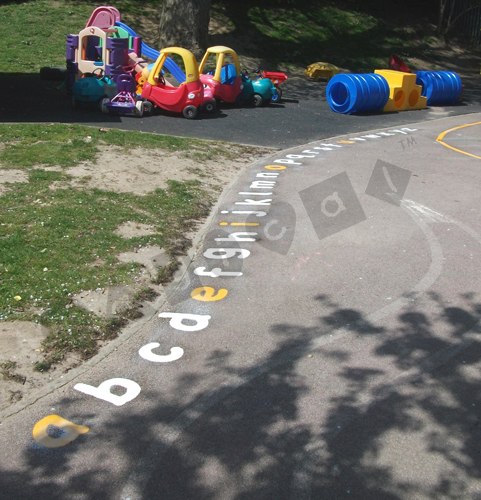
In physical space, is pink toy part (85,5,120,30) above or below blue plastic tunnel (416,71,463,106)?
above

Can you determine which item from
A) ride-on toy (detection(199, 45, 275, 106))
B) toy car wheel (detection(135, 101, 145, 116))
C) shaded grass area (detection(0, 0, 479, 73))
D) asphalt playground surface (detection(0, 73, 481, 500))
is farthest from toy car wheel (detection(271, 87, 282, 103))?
asphalt playground surface (detection(0, 73, 481, 500))

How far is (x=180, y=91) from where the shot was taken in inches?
709

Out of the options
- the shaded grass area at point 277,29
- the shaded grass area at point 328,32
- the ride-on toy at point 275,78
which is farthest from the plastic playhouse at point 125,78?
the shaded grass area at point 328,32

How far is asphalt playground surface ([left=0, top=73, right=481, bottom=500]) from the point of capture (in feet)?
16.4

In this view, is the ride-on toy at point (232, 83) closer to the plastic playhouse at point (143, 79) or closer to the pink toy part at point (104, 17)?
the plastic playhouse at point (143, 79)

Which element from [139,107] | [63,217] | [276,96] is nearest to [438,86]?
[276,96]

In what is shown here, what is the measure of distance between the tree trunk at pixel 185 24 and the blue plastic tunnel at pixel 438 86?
24.2 ft

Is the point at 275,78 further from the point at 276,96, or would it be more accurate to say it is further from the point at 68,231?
the point at 68,231

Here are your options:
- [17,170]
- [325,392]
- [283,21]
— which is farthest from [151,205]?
[283,21]

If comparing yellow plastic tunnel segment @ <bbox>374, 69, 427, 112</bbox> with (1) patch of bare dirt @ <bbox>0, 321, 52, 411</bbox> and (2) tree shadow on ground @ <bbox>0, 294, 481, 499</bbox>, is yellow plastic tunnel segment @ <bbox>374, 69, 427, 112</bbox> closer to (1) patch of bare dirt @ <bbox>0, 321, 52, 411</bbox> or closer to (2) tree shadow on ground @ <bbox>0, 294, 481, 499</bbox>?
(2) tree shadow on ground @ <bbox>0, 294, 481, 499</bbox>

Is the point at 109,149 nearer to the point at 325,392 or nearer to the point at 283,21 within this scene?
the point at 325,392

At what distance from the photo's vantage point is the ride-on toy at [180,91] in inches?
712

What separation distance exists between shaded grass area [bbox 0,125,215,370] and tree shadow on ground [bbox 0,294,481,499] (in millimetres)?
1294

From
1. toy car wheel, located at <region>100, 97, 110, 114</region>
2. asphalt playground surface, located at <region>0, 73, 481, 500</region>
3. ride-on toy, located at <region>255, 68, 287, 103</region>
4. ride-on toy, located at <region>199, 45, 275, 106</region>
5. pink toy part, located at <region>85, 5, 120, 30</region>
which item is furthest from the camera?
pink toy part, located at <region>85, 5, 120, 30</region>
